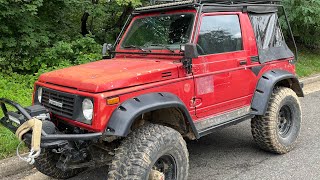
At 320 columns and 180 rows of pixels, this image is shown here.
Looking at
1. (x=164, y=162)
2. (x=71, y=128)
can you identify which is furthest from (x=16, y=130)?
(x=164, y=162)

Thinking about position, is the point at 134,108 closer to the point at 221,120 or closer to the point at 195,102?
the point at 195,102

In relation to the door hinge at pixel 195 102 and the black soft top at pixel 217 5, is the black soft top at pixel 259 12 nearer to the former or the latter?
the black soft top at pixel 217 5

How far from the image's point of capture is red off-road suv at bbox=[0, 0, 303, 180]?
126 inches

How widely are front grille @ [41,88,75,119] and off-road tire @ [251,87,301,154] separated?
2.49m

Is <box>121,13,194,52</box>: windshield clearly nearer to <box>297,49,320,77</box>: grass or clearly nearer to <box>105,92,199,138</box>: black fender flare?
<box>105,92,199,138</box>: black fender flare

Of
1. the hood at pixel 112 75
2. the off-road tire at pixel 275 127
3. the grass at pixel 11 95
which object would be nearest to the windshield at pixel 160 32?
the hood at pixel 112 75

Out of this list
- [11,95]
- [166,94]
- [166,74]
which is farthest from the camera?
[11,95]

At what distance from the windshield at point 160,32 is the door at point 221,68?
0.19 m

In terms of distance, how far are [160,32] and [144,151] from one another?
1.69 m

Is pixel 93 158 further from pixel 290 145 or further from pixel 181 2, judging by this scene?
pixel 290 145

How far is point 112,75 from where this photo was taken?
3426 millimetres

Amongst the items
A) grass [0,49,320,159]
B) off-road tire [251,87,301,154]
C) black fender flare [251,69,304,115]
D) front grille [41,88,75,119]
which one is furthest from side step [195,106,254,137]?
grass [0,49,320,159]

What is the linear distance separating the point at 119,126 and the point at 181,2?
1860mm

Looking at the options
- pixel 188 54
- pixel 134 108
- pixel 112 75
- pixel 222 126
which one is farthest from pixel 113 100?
pixel 222 126
